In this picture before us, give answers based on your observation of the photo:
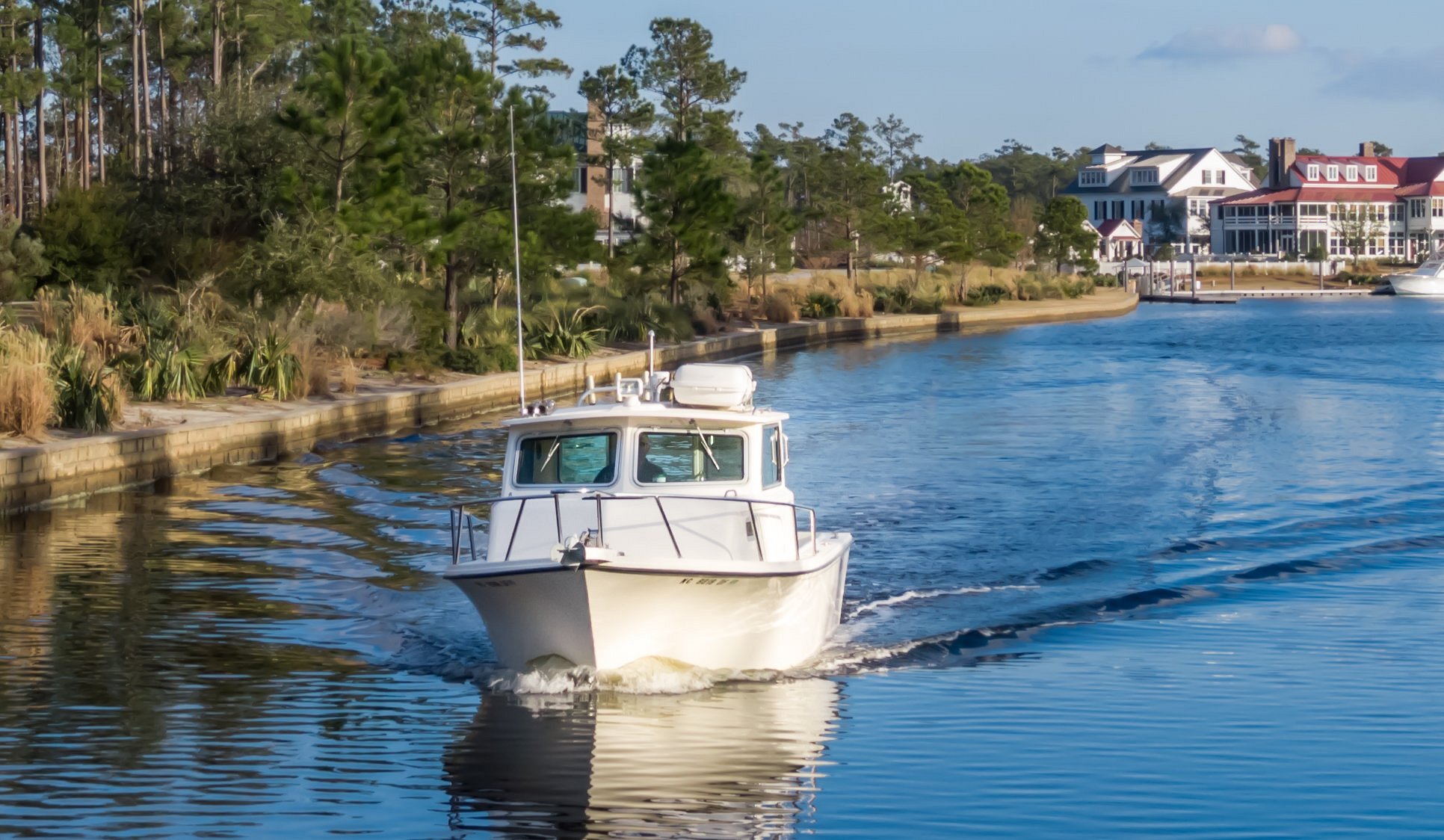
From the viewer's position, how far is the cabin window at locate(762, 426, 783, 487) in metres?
12.9

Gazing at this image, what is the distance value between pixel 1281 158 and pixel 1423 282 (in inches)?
1254

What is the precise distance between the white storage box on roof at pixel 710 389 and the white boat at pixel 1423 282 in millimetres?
108409

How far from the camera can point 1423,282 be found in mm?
113500

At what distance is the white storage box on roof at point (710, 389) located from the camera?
41.6 feet

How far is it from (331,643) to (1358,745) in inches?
295

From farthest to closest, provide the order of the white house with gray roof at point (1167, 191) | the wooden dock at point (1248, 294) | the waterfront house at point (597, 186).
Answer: the white house with gray roof at point (1167, 191) → the wooden dock at point (1248, 294) → the waterfront house at point (597, 186)

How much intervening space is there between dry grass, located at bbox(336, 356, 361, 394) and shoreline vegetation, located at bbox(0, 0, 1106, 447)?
0.19 feet

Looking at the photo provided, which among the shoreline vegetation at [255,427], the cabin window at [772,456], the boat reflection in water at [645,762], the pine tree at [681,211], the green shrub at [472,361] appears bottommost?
the boat reflection in water at [645,762]

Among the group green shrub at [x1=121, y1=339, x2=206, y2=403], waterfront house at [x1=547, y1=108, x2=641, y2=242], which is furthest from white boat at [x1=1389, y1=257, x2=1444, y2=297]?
green shrub at [x1=121, y1=339, x2=206, y2=403]

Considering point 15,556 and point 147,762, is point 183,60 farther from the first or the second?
point 147,762

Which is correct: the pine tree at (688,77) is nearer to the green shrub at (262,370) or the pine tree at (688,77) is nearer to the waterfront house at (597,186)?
the waterfront house at (597,186)

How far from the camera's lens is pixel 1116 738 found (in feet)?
36.0

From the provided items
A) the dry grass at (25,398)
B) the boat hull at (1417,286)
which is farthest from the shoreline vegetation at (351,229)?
the boat hull at (1417,286)

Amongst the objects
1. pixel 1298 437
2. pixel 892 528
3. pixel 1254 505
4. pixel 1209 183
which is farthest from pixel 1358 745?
pixel 1209 183
